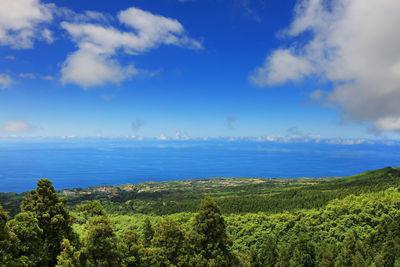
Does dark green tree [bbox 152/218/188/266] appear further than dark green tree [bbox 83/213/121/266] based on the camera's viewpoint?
Yes

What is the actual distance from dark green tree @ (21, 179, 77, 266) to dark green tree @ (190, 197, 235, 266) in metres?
9.66

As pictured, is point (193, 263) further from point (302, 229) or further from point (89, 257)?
point (302, 229)

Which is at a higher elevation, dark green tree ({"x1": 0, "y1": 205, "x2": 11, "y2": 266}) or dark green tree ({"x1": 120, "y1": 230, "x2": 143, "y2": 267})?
dark green tree ({"x1": 0, "y1": 205, "x2": 11, "y2": 266})

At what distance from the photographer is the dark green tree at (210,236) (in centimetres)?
1895

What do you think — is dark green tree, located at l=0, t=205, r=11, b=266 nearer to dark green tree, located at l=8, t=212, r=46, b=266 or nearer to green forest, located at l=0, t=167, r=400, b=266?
green forest, located at l=0, t=167, r=400, b=266

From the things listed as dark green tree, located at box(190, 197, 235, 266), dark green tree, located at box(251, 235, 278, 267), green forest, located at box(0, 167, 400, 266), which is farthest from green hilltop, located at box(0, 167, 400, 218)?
dark green tree, located at box(190, 197, 235, 266)

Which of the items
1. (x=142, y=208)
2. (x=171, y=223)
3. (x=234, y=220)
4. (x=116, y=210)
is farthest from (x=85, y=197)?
(x=171, y=223)

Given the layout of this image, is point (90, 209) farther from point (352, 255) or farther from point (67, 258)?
point (352, 255)

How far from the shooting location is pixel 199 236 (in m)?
19.0

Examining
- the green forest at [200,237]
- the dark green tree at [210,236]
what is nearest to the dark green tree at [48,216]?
the green forest at [200,237]

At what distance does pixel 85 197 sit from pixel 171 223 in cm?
15544

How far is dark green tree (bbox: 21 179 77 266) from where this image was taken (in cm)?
1456

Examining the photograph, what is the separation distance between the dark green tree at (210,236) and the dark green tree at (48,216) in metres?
9.66

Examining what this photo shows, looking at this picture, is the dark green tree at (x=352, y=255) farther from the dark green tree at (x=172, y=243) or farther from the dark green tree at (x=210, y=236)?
the dark green tree at (x=172, y=243)
